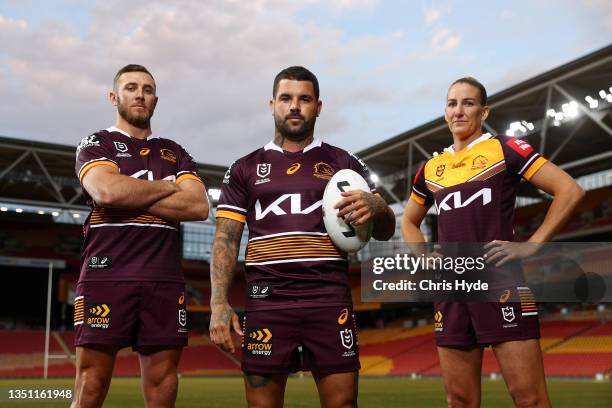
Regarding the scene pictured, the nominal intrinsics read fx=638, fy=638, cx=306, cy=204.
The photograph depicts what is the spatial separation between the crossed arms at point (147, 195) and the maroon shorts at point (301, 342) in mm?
1041

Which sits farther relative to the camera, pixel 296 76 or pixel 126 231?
pixel 126 231

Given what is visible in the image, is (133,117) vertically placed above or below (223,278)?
above

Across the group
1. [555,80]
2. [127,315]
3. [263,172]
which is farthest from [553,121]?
[127,315]

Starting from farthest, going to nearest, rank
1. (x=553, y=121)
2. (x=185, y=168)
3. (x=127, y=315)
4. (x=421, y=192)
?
(x=553, y=121), (x=421, y=192), (x=185, y=168), (x=127, y=315)

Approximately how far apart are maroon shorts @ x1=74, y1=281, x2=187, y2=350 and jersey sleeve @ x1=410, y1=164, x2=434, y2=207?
2049mm

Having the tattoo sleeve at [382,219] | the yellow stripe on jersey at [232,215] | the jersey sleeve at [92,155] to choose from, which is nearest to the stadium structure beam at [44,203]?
the jersey sleeve at [92,155]

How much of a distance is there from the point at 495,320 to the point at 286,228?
149 centimetres

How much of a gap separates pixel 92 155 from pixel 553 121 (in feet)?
89.3

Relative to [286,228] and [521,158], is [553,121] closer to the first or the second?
[521,158]

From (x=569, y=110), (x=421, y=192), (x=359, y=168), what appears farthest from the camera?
(x=569, y=110)

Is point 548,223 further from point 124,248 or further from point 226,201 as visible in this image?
point 124,248

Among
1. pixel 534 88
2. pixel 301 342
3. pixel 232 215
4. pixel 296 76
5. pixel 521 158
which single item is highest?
pixel 534 88

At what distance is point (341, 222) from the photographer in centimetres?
353

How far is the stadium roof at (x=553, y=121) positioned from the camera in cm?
2380
